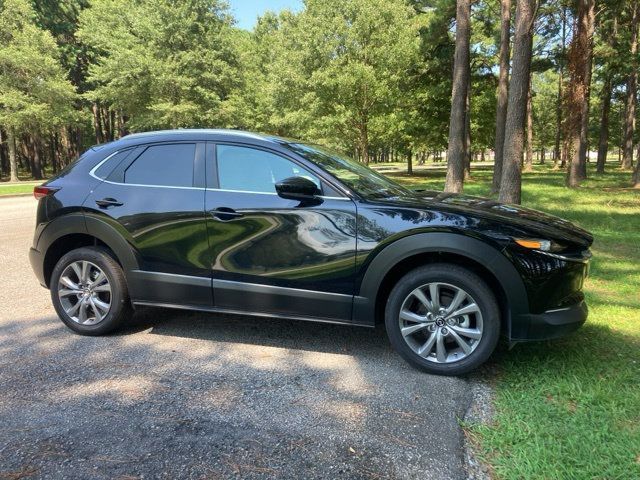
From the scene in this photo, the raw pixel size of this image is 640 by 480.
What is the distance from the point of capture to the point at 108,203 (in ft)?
12.9

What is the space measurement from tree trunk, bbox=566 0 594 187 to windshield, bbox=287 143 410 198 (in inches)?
686

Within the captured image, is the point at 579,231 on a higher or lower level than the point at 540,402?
higher

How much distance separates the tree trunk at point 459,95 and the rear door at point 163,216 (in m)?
10.3

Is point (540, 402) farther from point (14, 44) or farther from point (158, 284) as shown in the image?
point (14, 44)

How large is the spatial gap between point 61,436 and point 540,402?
287 cm

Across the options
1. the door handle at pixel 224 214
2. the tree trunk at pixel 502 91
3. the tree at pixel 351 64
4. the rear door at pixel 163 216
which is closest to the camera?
the door handle at pixel 224 214

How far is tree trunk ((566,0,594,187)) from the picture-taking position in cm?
1772

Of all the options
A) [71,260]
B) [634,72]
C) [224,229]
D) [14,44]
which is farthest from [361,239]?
[14,44]

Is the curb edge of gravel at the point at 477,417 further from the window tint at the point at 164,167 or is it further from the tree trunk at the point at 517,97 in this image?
the tree trunk at the point at 517,97

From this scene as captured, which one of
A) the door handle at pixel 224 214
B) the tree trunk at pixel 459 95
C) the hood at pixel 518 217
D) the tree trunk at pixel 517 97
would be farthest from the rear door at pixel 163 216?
the tree trunk at pixel 459 95

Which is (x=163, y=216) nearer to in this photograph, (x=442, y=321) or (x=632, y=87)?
(x=442, y=321)

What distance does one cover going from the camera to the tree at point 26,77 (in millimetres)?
26703

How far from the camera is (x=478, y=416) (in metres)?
2.85

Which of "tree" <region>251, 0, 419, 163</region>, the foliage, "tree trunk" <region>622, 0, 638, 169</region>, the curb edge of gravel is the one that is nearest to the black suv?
the curb edge of gravel
